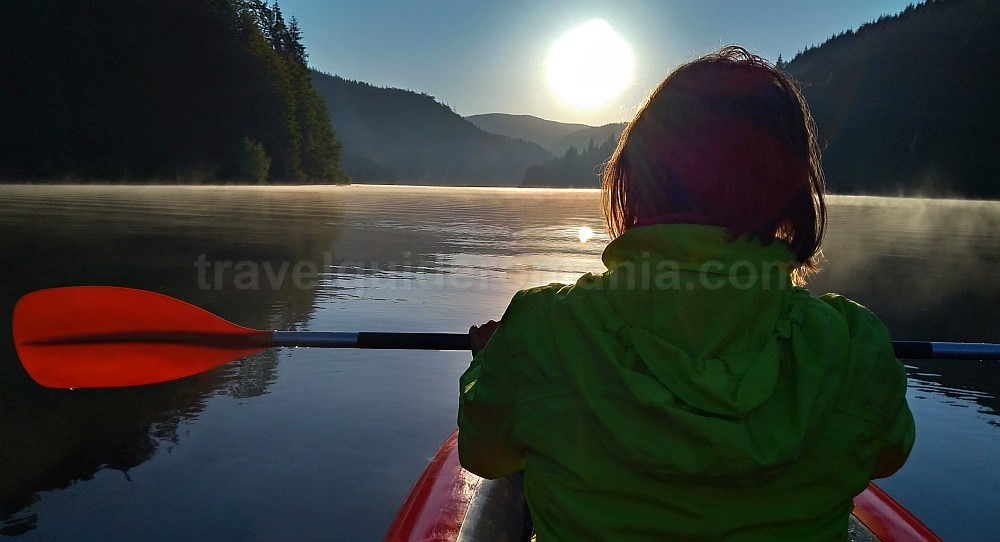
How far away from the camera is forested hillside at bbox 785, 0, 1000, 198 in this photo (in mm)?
98000

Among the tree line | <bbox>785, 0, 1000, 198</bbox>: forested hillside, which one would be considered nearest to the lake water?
<bbox>785, 0, 1000, 198</bbox>: forested hillside

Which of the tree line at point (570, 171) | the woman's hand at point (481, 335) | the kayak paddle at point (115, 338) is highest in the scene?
the tree line at point (570, 171)

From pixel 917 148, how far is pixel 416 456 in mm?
115188

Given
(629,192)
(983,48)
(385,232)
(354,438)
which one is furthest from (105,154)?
(983,48)

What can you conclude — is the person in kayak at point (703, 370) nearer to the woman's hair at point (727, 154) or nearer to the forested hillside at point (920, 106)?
the woman's hair at point (727, 154)

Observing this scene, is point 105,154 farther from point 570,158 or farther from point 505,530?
point 570,158

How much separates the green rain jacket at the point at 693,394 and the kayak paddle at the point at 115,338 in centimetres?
285

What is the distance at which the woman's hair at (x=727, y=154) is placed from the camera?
1.28m

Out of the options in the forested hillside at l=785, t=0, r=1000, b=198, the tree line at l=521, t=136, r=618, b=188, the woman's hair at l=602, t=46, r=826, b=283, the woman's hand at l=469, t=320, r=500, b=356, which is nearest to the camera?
the woman's hair at l=602, t=46, r=826, b=283

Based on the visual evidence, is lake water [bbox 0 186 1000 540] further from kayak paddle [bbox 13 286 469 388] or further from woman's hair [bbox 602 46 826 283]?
woman's hair [bbox 602 46 826 283]

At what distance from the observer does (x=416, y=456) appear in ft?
15.5

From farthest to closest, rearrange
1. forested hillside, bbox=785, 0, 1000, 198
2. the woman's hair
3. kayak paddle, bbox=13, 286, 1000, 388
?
forested hillside, bbox=785, 0, 1000, 198
kayak paddle, bbox=13, 286, 1000, 388
the woman's hair

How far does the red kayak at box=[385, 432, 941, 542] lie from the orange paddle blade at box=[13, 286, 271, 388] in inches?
56.3

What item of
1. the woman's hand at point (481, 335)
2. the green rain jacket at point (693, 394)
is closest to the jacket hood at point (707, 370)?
the green rain jacket at point (693, 394)
